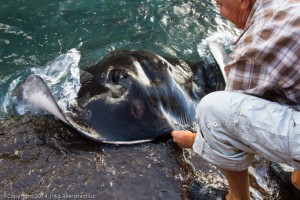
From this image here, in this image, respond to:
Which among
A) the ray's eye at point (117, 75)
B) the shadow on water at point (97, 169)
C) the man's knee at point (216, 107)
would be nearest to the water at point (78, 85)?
the shadow on water at point (97, 169)

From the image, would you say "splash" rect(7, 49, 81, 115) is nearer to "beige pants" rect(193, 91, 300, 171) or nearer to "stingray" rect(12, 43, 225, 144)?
"stingray" rect(12, 43, 225, 144)

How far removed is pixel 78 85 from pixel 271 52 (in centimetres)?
239

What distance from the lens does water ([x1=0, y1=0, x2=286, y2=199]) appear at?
3.00m

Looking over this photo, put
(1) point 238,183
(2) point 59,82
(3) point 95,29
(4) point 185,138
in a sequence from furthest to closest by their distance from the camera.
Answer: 1. (3) point 95,29
2. (2) point 59,82
3. (4) point 185,138
4. (1) point 238,183

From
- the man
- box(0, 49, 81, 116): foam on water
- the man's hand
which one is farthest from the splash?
the man

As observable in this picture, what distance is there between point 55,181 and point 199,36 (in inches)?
160

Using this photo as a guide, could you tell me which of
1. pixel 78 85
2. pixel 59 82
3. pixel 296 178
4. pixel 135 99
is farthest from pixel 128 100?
pixel 296 178

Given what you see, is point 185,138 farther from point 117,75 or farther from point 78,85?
point 78,85

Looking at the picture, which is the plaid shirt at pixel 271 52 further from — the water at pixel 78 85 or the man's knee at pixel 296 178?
the water at pixel 78 85

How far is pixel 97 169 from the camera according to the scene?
3.10 m

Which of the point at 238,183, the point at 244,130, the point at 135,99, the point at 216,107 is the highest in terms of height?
the point at 216,107

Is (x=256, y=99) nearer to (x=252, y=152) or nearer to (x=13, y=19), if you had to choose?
(x=252, y=152)

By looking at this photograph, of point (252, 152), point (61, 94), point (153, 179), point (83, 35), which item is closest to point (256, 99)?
point (252, 152)

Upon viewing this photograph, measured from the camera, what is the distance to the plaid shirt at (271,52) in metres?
2.17
